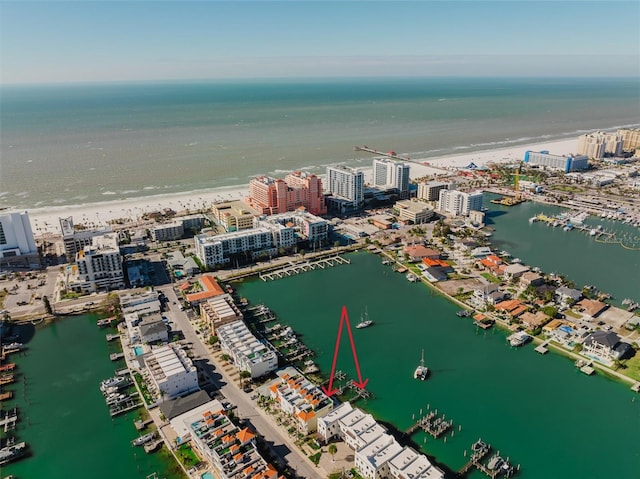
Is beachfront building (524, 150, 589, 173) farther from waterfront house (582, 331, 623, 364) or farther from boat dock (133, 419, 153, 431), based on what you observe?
boat dock (133, 419, 153, 431)

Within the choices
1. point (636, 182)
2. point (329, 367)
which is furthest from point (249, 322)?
point (636, 182)

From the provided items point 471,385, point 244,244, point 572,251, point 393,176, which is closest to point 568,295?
point 572,251

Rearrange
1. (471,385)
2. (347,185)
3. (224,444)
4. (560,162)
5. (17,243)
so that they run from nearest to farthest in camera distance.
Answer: (224,444), (471,385), (17,243), (347,185), (560,162)

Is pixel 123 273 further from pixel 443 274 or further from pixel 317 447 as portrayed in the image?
pixel 443 274

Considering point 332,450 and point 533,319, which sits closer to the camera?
point 332,450

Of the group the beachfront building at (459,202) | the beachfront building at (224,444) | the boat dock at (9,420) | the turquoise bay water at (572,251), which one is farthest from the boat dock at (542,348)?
the boat dock at (9,420)

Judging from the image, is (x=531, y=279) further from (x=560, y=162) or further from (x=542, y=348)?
(x=560, y=162)
